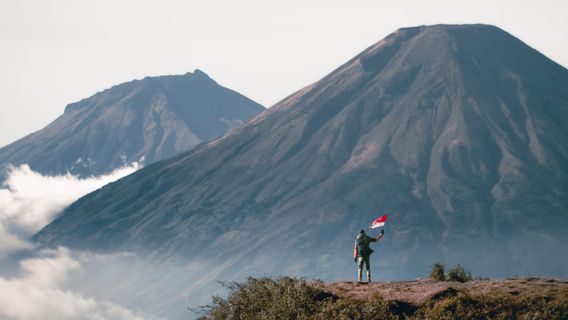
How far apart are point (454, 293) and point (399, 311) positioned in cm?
267

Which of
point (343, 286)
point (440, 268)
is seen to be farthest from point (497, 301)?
point (440, 268)

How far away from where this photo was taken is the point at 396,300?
4347cm

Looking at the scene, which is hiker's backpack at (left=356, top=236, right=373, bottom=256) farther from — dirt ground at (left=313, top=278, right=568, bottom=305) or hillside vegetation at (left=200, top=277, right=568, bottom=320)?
dirt ground at (left=313, top=278, right=568, bottom=305)

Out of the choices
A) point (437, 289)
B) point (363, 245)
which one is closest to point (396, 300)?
point (437, 289)

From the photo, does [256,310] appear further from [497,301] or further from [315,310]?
[497,301]

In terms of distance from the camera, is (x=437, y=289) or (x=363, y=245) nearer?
(x=437, y=289)

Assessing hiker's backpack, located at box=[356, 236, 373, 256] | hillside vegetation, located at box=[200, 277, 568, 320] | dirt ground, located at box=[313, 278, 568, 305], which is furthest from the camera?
hiker's backpack, located at box=[356, 236, 373, 256]

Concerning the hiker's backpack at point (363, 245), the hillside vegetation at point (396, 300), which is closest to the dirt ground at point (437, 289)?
the hillside vegetation at point (396, 300)

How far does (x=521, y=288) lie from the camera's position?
43.9m

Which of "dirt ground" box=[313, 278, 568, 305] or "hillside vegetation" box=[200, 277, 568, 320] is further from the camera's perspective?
"dirt ground" box=[313, 278, 568, 305]

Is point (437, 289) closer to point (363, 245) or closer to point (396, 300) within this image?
point (396, 300)

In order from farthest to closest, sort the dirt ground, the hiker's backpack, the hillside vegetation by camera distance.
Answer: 1. the hiker's backpack
2. the dirt ground
3. the hillside vegetation

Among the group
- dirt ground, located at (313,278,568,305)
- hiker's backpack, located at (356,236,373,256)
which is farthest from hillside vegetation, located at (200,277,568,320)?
hiker's backpack, located at (356,236,373,256)

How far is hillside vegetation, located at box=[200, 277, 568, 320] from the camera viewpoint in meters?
40.9
